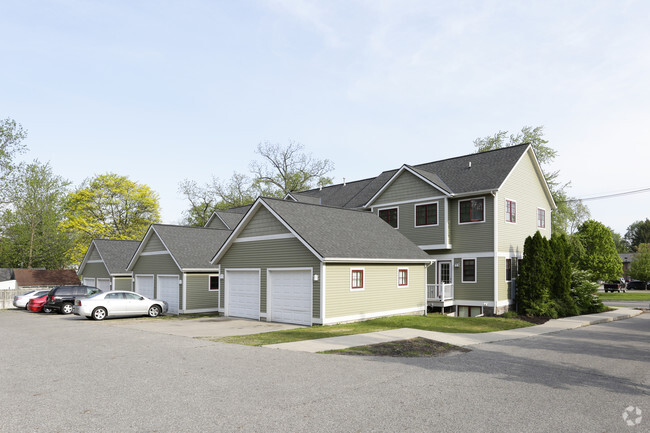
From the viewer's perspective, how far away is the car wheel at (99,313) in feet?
78.5

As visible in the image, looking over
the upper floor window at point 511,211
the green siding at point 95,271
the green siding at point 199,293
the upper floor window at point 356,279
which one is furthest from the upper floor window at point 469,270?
the green siding at point 95,271

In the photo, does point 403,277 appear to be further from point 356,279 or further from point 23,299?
Result: point 23,299

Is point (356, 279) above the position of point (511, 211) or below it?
below

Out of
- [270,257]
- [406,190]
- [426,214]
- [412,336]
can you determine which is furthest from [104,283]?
[412,336]

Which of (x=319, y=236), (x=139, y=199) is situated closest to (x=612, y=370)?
(x=319, y=236)

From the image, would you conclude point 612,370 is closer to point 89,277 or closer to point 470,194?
point 470,194

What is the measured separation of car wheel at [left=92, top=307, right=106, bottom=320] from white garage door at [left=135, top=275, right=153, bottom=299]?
21.1ft

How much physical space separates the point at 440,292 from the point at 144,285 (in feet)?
62.3

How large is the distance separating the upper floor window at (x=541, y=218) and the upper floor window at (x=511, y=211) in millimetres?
3958

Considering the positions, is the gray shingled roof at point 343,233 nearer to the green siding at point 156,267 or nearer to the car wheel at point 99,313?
the green siding at point 156,267

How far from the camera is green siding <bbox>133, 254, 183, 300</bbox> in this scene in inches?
1130

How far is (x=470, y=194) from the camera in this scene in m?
26.2

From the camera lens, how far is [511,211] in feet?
89.3

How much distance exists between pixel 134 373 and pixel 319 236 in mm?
Answer: 11664
